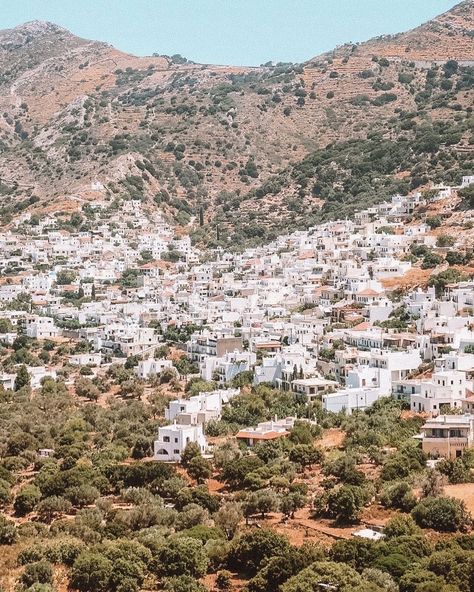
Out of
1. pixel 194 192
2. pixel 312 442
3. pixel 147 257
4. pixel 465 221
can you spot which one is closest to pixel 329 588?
pixel 312 442

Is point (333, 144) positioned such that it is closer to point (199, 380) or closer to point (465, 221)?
point (465, 221)

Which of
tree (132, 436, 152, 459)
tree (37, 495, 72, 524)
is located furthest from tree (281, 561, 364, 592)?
tree (132, 436, 152, 459)

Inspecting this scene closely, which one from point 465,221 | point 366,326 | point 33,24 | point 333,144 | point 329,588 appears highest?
point 33,24

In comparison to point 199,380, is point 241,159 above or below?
above

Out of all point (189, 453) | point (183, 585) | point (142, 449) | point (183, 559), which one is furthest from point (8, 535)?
point (142, 449)

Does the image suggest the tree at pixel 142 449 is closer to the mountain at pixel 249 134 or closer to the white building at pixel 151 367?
the white building at pixel 151 367

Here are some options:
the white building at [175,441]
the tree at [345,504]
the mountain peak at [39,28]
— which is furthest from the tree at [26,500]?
the mountain peak at [39,28]
